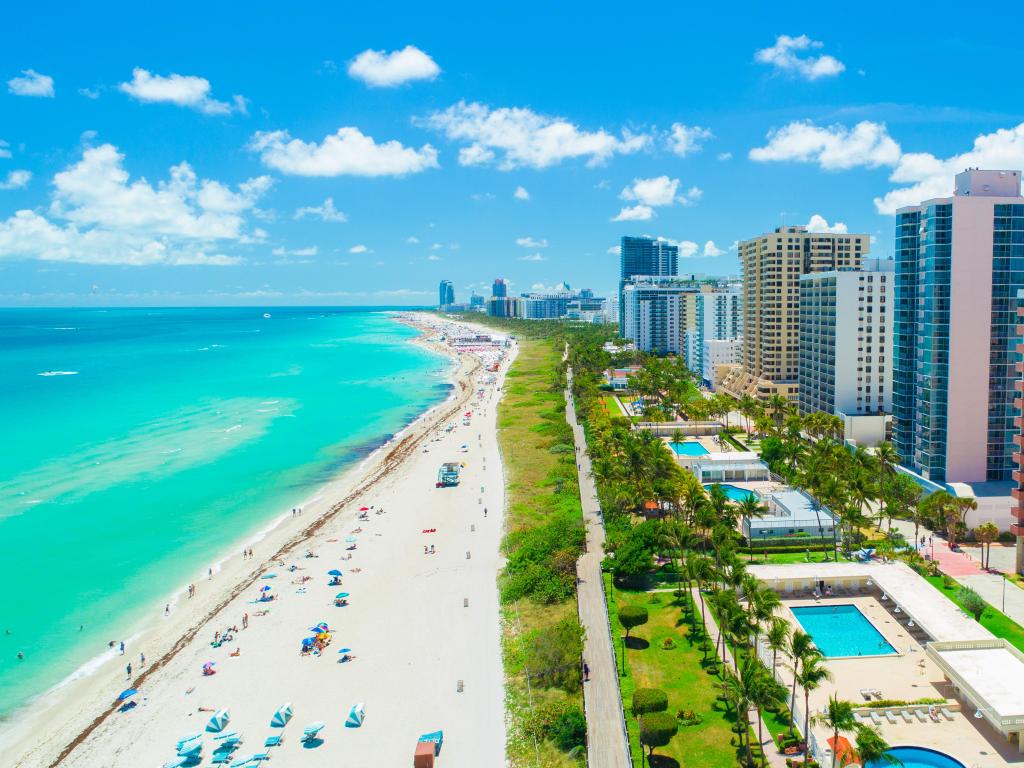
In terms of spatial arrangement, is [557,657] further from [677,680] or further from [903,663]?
[903,663]

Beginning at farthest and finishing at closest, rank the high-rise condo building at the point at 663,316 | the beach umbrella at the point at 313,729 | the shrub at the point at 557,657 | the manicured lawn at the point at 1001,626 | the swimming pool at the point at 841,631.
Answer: the high-rise condo building at the point at 663,316 < the swimming pool at the point at 841,631 < the manicured lawn at the point at 1001,626 < the shrub at the point at 557,657 < the beach umbrella at the point at 313,729

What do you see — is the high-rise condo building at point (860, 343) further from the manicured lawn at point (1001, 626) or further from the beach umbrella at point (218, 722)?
the beach umbrella at point (218, 722)

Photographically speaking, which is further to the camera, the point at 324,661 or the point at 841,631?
the point at 841,631

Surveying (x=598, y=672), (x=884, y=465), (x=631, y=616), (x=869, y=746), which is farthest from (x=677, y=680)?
(x=884, y=465)

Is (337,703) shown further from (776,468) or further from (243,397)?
(243,397)

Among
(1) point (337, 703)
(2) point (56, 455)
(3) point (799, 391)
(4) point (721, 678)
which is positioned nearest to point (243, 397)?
(2) point (56, 455)

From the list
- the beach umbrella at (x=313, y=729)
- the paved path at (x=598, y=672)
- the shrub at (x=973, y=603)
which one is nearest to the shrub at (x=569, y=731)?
the paved path at (x=598, y=672)
